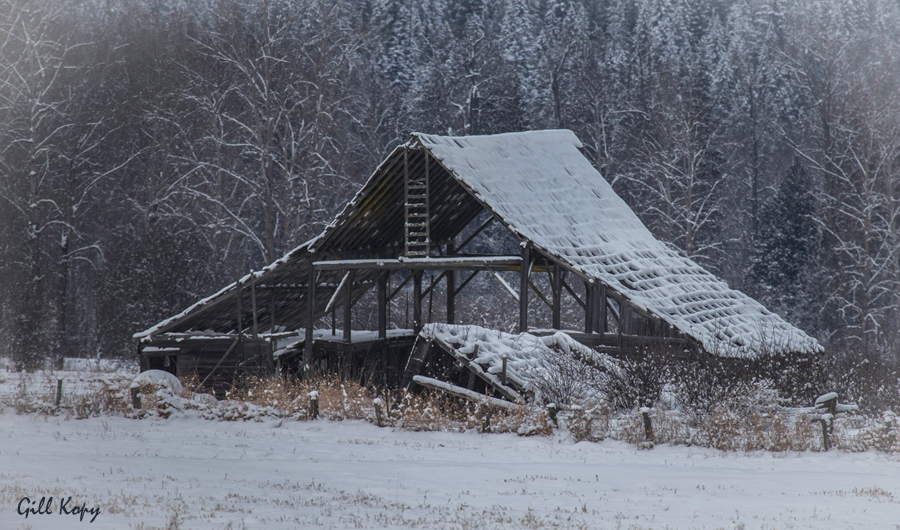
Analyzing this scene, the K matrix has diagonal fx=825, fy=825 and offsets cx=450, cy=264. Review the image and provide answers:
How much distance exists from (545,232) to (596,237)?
2257mm

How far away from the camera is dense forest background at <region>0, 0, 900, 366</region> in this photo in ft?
95.0

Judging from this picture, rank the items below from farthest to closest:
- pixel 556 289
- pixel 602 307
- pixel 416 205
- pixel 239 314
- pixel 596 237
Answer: pixel 596 237
pixel 239 314
pixel 416 205
pixel 556 289
pixel 602 307

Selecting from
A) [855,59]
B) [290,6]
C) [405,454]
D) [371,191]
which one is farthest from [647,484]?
[855,59]

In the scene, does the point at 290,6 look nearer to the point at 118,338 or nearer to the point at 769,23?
the point at 118,338

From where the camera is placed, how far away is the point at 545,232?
17656 millimetres

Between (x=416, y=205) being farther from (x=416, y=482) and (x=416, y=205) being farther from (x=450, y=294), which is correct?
(x=416, y=482)

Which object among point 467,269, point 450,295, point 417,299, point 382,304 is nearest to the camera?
point 467,269

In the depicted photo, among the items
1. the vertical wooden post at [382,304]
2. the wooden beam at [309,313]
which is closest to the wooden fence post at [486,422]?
the wooden beam at [309,313]

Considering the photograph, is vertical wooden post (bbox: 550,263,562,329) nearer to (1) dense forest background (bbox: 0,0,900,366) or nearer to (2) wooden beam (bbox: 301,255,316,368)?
(2) wooden beam (bbox: 301,255,316,368)

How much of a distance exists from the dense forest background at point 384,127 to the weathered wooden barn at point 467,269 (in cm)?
710

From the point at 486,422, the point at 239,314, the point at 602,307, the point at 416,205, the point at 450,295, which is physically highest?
the point at 416,205

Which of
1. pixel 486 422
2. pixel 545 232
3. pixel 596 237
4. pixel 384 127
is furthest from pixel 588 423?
pixel 384 127

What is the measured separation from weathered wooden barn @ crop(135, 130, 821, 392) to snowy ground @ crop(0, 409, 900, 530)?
15.8 feet

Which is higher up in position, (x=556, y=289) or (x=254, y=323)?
(x=556, y=289)
